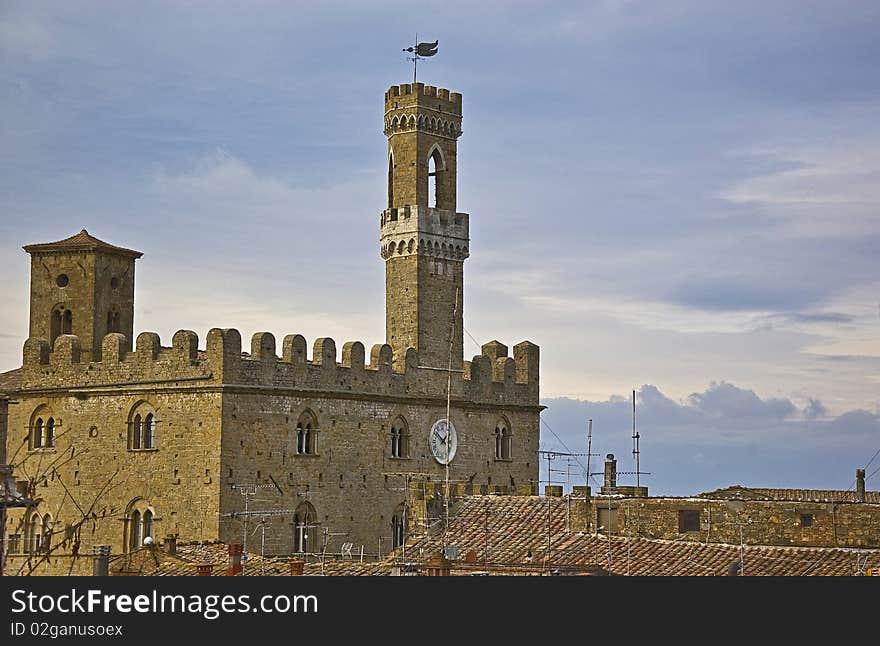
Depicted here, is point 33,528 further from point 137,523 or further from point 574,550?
point 574,550

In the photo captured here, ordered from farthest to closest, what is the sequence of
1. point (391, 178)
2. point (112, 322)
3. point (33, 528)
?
1. point (391, 178)
2. point (112, 322)
3. point (33, 528)

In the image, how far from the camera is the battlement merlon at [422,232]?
52.5m

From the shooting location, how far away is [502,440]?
54.1 meters

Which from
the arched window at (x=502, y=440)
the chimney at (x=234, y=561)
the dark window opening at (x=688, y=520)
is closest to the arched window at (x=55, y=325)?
the chimney at (x=234, y=561)

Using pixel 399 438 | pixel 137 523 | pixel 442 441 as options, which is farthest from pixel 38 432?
pixel 442 441

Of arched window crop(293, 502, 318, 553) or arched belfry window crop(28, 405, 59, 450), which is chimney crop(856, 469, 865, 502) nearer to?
arched window crop(293, 502, 318, 553)

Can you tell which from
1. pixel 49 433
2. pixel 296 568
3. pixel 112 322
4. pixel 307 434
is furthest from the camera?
pixel 112 322

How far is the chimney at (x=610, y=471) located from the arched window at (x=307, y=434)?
26.5 feet

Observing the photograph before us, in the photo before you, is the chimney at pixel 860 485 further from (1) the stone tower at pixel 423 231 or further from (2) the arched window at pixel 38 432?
(2) the arched window at pixel 38 432

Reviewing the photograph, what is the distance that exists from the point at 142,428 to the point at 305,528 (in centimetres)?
509

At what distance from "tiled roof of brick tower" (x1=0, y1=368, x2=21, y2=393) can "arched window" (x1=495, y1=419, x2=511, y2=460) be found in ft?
48.1
